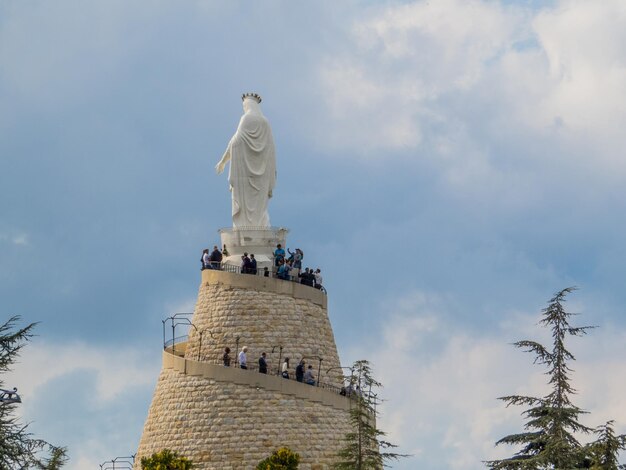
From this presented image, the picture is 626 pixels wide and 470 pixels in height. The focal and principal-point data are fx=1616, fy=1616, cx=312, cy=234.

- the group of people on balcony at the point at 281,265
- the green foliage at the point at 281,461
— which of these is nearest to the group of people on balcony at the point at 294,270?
the group of people on balcony at the point at 281,265

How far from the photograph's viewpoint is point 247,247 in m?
49.3

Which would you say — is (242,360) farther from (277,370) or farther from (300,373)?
(300,373)

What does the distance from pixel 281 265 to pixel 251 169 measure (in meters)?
3.64

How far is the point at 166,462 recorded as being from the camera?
145ft

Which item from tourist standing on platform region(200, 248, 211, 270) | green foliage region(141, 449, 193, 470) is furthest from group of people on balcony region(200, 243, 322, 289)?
green foliage region(141, 449, 193, 470)

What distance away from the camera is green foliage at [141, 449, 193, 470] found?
43906mm

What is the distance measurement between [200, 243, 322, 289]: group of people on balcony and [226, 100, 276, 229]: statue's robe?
133 centimetres

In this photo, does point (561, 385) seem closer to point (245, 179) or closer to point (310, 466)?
point (310, 466)

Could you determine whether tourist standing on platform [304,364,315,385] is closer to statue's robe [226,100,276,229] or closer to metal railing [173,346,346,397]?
metal railing [173,346,346,397]

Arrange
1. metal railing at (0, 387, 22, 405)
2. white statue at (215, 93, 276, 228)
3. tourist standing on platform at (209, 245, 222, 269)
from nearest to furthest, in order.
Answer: metal railing at (0, 387, 22, 405), tourist standing on platform at (209, 245, 222, 269), white statue at (215, 93, 276, 228)

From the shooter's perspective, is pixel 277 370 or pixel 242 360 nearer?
pixel 242 360

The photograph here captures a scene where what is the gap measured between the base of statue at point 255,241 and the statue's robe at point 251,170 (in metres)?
0.45

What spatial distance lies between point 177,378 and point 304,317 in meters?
4.18

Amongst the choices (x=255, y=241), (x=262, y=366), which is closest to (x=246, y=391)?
(x=262, y=366)
